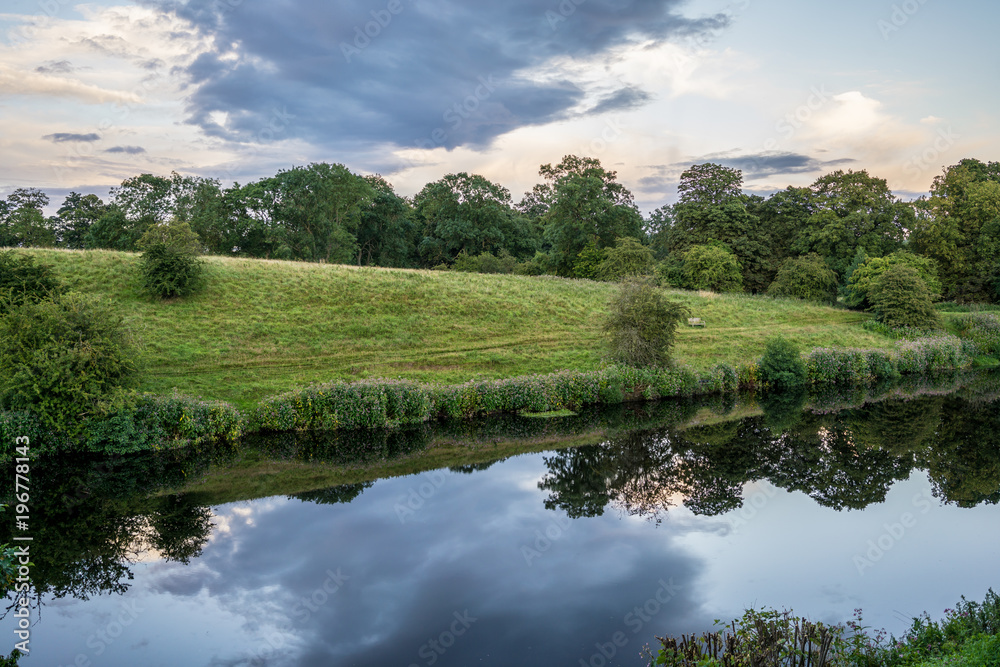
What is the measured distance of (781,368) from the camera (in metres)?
33.6

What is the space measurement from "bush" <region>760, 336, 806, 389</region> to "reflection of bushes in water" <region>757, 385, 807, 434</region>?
1.69 ft

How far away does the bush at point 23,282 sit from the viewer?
2327 cm

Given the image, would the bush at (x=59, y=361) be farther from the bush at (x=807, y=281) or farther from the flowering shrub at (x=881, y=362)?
the bush at (x=807, y=281)

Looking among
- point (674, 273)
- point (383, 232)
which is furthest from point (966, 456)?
point (383, 232)

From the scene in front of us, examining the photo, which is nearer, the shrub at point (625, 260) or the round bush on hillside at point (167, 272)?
the round bush on hillside at point (167, 272)

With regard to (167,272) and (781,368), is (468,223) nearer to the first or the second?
(167,272)

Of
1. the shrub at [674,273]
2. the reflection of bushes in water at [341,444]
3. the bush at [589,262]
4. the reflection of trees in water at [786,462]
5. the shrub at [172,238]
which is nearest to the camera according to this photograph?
the reflection of trees in water at [786,462]

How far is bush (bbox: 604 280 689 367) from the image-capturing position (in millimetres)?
29500

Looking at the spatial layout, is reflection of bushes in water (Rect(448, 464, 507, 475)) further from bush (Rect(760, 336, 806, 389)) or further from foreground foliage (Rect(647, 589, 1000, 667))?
bush (Rect(760, 336, 806, 389))

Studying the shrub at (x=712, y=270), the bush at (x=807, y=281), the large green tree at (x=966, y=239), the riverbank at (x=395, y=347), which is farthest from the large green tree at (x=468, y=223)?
the large green tree at (x=966, y=239)

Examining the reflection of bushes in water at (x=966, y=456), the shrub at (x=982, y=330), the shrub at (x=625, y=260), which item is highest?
the shrub at (x=625, y=260)

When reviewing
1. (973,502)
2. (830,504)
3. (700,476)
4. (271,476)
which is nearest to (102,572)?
(271,476)

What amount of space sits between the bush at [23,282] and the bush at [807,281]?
54464 mm

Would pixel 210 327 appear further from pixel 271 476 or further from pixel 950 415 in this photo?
pixel 950 415
